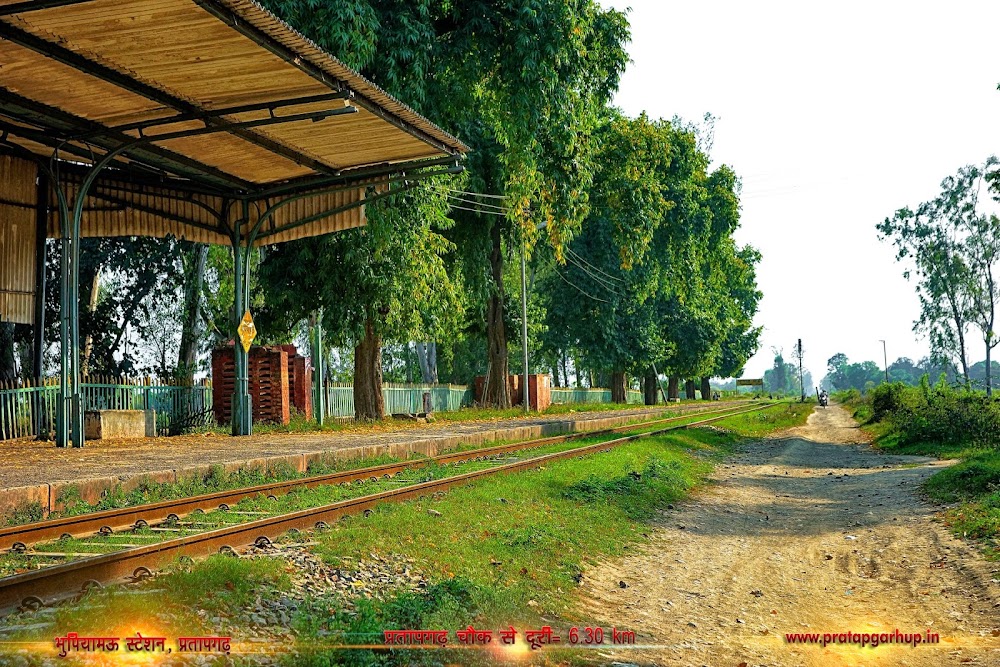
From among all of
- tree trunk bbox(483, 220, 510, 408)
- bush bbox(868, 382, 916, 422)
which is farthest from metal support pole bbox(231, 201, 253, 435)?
bush bbox(868, 382, 916, 422)

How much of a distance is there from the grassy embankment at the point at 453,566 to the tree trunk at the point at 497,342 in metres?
23.7

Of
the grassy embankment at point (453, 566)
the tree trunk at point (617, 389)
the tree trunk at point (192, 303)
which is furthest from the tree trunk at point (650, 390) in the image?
the grassy embankment at point (453, 566)

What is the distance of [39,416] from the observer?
18828 mm

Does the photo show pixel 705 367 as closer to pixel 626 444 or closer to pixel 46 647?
pixel 626 444

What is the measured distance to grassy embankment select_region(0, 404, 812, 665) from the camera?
4930 millimetres

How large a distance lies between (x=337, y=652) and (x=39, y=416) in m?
16.5

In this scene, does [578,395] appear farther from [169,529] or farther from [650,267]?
[169,529]

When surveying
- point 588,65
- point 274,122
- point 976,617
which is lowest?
point 976,617

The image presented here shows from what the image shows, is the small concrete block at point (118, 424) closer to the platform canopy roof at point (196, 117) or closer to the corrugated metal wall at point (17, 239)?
the corrugated metal wall at point (17, 239)

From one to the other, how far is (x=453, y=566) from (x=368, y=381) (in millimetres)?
21488

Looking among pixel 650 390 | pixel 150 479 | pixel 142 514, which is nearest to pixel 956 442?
pixel 150 479

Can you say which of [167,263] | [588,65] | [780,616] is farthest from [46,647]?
[167,263]

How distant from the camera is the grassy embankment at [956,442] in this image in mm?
10461

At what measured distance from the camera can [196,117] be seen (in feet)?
46.6
